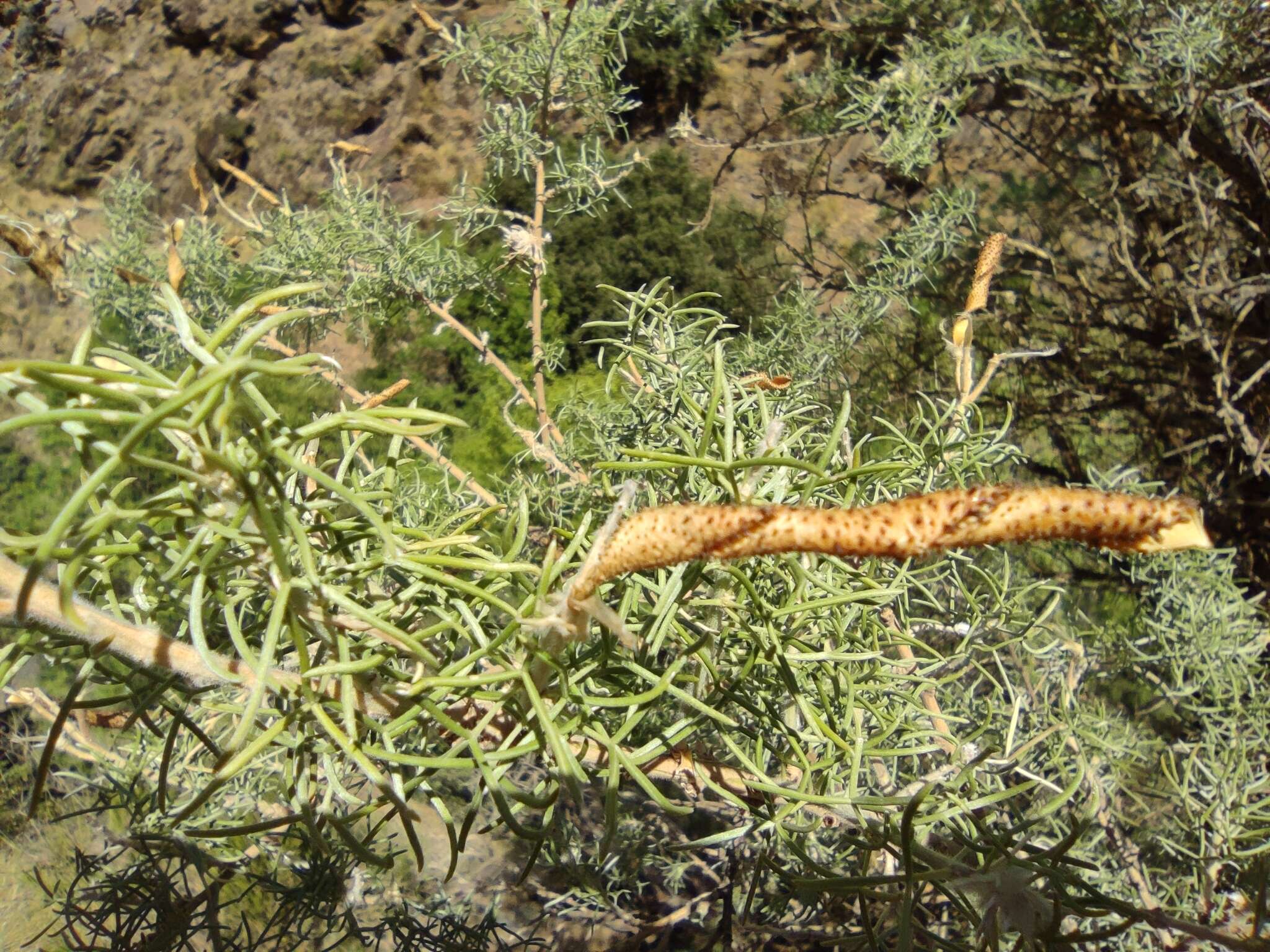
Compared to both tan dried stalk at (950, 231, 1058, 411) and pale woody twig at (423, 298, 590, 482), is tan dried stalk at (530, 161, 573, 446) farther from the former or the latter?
tan dried stalk at (950, 231, 1058, 411)

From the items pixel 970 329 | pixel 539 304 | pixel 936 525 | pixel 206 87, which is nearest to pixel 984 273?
pixel 970 329

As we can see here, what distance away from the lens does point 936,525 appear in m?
0.21

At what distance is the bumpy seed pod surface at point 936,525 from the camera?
20 cm

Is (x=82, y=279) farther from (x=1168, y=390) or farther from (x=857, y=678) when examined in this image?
(x=1168, y=390)

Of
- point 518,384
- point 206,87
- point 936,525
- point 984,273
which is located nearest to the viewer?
point 936,525

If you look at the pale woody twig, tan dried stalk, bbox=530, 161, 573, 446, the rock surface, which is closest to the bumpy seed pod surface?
the pale woody twig

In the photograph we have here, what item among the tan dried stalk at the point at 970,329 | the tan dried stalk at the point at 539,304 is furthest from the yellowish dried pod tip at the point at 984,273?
the tan dried stalk at the point at 539,304

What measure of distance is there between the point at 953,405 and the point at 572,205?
655 mm

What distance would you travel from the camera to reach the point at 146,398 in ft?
0.77

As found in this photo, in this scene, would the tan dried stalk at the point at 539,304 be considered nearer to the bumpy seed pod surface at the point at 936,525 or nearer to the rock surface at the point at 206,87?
Answer: the bumpy seed pod surface at the point at 936,525

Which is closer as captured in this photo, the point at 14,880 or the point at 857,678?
the point at 857,678

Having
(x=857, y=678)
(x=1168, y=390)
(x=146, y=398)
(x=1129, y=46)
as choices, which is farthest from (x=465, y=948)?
(x=1168, y=390)

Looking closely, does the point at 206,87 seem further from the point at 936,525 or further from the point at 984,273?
the point at 936,525

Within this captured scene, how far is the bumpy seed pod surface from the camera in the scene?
195 mm
